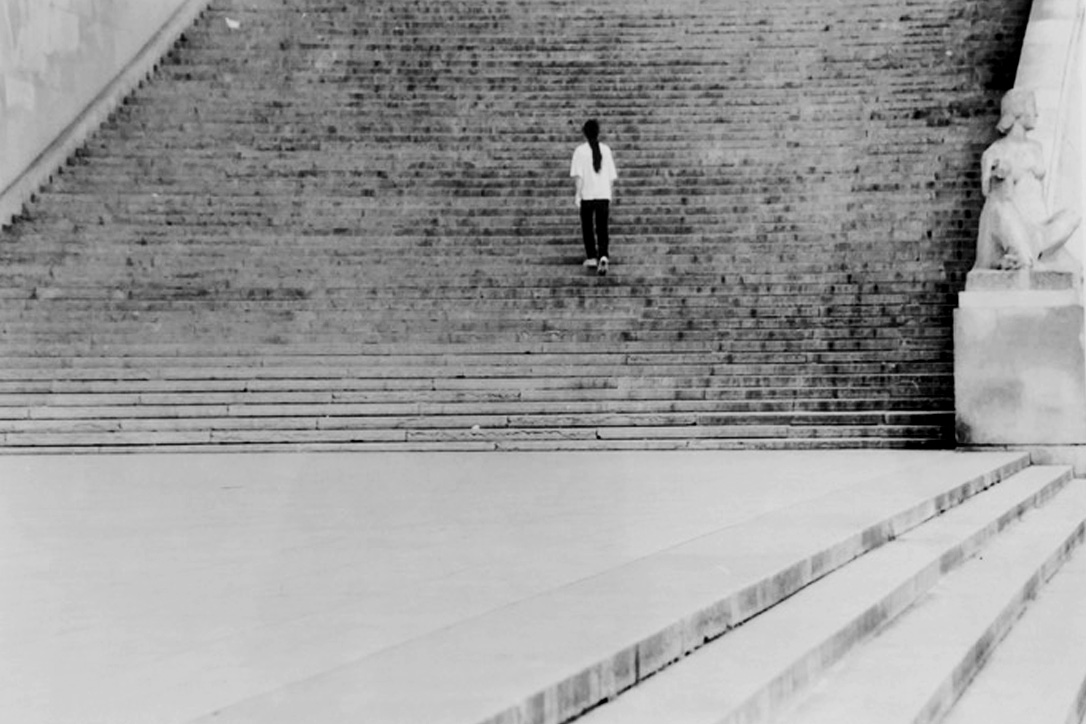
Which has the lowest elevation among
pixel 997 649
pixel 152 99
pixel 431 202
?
pixel 997 649

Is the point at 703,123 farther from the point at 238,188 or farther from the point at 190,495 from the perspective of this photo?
the point at 190,495

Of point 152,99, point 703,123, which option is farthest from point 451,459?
point 152,99

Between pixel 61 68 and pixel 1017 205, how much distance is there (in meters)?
10.7

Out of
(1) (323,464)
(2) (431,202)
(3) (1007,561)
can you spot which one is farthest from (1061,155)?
(3) (1007,561)

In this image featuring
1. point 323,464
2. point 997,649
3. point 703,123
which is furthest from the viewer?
point 703,123

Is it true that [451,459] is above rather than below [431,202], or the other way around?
below

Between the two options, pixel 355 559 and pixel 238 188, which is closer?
pixel 355 559

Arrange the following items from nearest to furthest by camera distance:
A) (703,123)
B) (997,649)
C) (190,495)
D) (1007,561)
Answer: (997,649) < (1007,561) < (190,495) < (703,123)

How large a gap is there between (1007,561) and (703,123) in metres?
10.8

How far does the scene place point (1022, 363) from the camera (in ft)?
41.7

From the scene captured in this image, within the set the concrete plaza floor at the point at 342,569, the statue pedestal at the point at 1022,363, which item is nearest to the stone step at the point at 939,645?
the concrete plaza floor at the point at 342,569

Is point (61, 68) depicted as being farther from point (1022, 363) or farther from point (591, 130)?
point (1022, 363)

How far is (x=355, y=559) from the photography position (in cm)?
638

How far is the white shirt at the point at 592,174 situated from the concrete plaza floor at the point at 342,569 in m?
4.34
